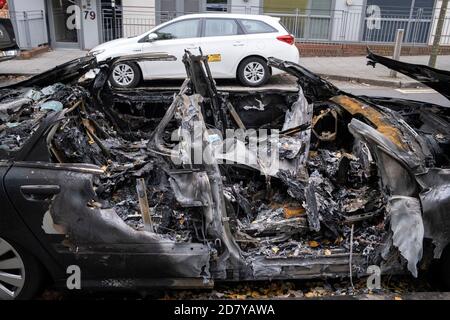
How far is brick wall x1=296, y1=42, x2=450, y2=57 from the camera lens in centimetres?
1503

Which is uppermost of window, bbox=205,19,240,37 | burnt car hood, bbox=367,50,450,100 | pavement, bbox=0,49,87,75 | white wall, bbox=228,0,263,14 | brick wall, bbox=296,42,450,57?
white wall, bbox=228,0,263,14

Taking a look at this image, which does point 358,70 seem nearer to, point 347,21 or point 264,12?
point 347,21

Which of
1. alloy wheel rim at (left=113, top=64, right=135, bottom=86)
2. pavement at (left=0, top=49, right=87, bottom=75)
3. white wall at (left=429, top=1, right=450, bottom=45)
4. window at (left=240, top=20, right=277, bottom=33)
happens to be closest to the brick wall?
white wall at (left=429, top=1, right=450, bottom=45)

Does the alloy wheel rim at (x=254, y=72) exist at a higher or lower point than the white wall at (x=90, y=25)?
lower

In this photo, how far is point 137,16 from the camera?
14539 millimetres

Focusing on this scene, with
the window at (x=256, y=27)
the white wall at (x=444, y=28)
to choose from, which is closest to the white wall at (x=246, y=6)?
the window at (x=256, y=27)

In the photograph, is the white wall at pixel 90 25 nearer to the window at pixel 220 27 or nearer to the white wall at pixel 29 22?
the white wall at pixel 29 22

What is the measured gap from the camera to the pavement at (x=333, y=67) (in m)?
11.6

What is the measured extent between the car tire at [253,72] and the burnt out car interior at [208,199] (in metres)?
6.40

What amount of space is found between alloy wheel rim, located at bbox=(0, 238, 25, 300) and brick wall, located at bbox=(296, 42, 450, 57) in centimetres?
1352

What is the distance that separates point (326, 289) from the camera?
3.27 metres

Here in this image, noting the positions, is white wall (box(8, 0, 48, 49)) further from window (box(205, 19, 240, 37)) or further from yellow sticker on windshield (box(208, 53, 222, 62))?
yellow sticker on windshield (box(208, 53, 222, 62))
